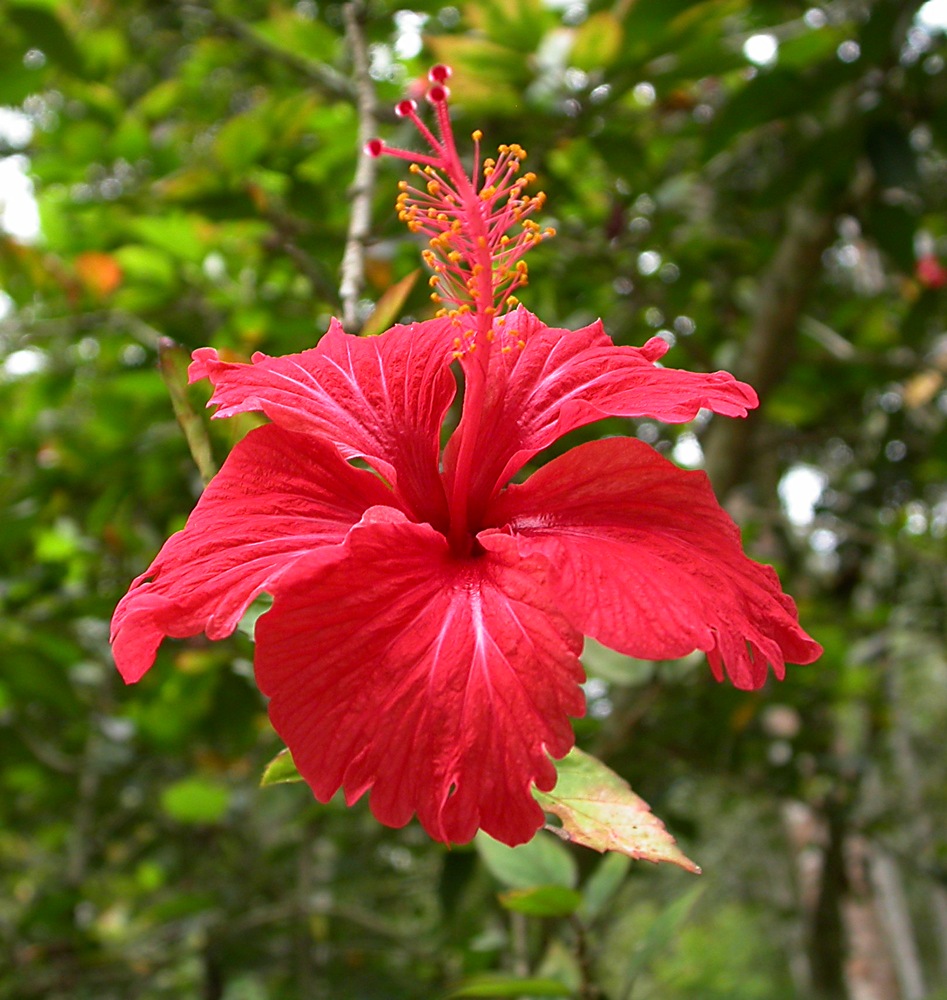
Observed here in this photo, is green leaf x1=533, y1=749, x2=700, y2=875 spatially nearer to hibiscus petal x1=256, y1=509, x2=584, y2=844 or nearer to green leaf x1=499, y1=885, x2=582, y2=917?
hibiscus petal x1=256, y1=509, x2=584, y2=844

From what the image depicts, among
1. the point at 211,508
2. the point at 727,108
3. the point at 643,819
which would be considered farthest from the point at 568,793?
the point at 727,108

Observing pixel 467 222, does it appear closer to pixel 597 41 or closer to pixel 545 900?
pixel 545 900

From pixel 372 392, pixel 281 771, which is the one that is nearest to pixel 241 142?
pixel 372 392

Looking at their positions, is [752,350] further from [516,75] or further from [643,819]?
[643,819]

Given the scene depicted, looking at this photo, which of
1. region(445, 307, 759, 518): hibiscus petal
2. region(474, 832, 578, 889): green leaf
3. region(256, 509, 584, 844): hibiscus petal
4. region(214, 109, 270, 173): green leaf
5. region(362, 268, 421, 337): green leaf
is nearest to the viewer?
region(256, 509, 584, 844): hibiscus petal

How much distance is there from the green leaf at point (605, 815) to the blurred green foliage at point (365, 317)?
34 centimetres

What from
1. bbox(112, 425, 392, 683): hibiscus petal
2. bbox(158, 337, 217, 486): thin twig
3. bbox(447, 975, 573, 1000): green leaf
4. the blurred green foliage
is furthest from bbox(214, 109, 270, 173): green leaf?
bbox(447, 975, 573, 1000): green leaf

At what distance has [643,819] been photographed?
0.67 m

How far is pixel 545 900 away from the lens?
101 cm

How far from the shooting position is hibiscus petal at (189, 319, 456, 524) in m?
0.81

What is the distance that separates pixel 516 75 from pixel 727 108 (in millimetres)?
434

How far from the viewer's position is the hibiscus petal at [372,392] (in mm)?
806

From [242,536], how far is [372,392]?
210mm

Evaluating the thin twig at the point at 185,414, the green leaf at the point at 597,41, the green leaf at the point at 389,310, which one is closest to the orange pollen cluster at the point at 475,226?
the green leaf at the point at 389,310
